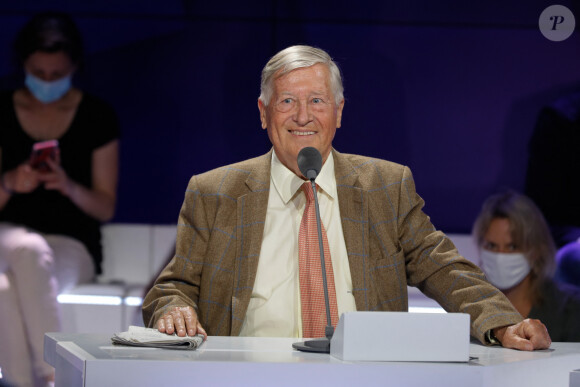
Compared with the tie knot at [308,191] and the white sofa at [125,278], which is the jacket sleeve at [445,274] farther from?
the white sofa at [125,278]

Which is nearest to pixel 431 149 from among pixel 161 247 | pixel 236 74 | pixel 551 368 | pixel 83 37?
pixel 236 74

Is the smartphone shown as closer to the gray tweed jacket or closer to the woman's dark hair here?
the woman's dark hair

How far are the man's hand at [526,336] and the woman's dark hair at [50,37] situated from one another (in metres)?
2.94

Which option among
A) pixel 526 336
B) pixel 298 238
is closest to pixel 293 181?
pixel 298 238

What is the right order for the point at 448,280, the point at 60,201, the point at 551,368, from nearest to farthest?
the point at 551,368
the point at 448,280
the point at 60,201

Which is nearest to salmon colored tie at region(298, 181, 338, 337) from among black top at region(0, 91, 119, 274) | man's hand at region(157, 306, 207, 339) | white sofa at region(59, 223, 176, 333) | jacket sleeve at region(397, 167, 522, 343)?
jacket sleeve at region(397, 167, 522, 343)

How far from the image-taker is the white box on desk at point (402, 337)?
147cm

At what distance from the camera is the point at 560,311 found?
4.12 m

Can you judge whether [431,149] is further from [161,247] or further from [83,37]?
[83,37]

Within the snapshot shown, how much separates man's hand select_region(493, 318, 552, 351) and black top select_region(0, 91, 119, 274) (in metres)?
2.67

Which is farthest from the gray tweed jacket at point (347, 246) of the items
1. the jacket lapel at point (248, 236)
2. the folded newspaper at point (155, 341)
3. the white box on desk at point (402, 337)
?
the white box on desk at point (402, 337)

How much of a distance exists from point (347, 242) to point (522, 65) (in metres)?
2.27

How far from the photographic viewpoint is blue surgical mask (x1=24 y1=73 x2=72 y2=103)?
412 cm

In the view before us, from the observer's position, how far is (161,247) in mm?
4145
